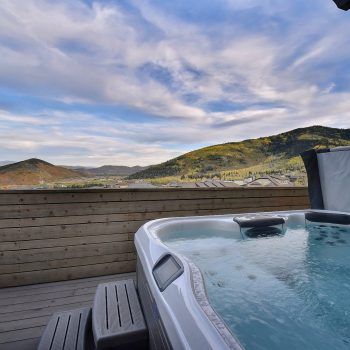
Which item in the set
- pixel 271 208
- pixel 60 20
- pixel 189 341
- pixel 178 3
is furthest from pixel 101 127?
pixel 189 341

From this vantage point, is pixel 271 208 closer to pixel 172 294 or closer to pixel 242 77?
pixel 242 77

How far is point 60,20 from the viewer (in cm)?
225

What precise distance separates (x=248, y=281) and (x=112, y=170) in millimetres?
1954

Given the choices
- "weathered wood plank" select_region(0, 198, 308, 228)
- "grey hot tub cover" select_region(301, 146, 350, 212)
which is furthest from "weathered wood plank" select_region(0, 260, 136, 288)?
"grey hot tub cover" select_region(301, 146, 350, 212)

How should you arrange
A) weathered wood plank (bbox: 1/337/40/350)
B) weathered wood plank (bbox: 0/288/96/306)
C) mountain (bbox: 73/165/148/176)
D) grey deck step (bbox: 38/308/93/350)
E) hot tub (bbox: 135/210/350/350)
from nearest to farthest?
hot tub (bbox: 135/210/350/350) → grey deck step (bbox: 38/308/93/350) → weathered wood plank (bbox: 1/337/40/350) → weathered wood plank (bbox: 0/288/96/306) → mountain (bbox: 73/165/148/176)

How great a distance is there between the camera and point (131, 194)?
8.76 ft

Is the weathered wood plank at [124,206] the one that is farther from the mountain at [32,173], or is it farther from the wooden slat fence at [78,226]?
the mountain at [32,173]

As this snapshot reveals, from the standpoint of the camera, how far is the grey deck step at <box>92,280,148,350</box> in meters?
1.13

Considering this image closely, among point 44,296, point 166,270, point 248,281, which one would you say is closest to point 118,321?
point 166,270

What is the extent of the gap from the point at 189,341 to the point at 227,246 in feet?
4.73

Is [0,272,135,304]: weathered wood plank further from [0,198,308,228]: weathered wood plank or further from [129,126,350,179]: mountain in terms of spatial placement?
[129,126,350,179]: mountain

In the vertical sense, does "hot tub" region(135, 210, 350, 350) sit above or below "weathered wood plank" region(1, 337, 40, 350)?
above

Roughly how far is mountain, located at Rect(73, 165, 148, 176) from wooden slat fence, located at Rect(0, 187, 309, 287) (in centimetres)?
33

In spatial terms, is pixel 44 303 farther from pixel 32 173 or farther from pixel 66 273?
pixel 32 173
